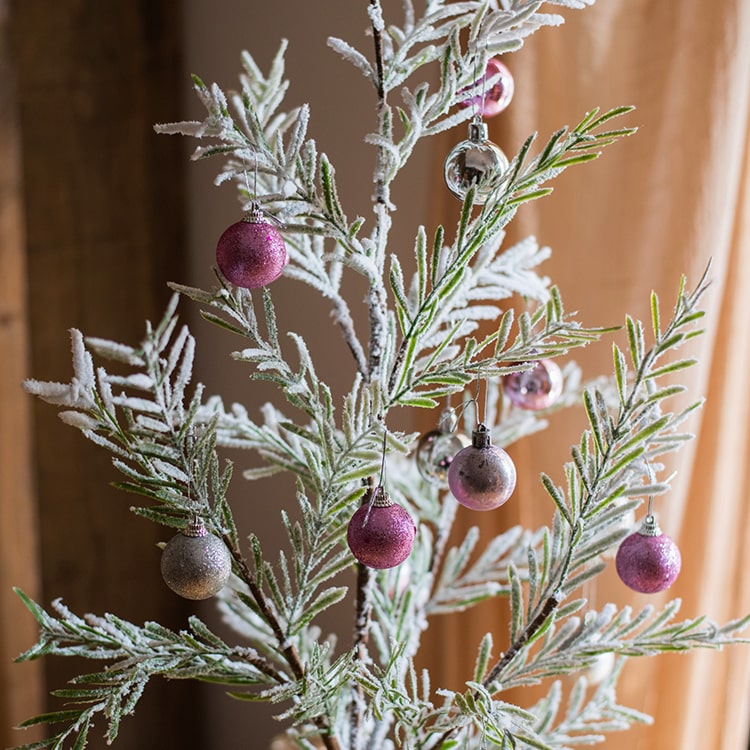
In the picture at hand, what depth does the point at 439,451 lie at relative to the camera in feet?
2.29

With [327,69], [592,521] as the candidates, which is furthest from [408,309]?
[327,69]

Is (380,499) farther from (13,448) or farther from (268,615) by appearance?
(13,448)

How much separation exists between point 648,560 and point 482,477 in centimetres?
13

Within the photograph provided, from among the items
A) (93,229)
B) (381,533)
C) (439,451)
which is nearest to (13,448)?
(93,229)

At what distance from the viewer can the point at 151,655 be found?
0.54 m

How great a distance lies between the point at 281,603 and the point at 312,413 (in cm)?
14

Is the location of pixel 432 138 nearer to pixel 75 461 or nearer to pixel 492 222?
pixel 492 222

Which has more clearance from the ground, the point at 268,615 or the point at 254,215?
the point at 254,215

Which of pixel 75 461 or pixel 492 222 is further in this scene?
pixel 75 461

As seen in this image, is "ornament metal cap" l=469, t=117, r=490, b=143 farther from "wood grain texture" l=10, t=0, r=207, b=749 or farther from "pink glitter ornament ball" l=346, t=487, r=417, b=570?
"wood grain texture" l=10, t=0, r=207, b=749

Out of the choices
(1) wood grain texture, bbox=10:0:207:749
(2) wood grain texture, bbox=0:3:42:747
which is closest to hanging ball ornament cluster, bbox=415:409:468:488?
(2) wood grain texture, bbox=0:3:42:747

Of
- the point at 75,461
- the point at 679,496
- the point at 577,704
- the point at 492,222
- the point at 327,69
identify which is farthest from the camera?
the point at 75,461

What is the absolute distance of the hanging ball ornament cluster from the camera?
69 cm

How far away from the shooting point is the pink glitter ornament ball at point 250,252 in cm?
52
